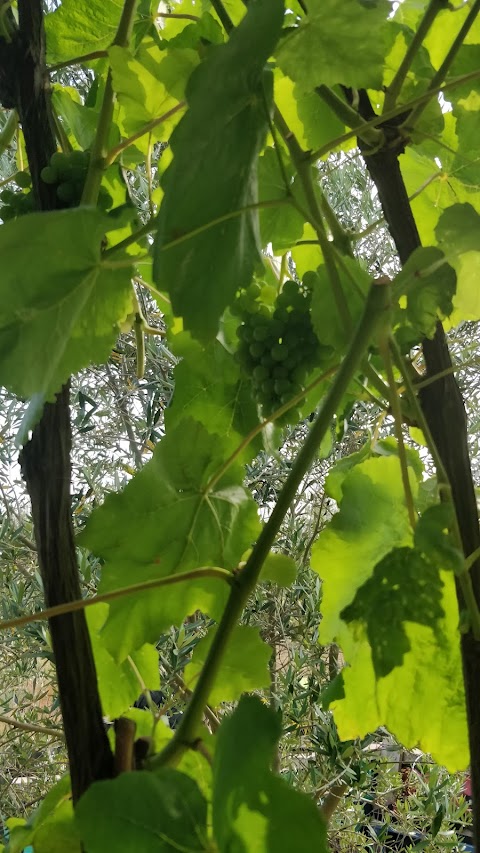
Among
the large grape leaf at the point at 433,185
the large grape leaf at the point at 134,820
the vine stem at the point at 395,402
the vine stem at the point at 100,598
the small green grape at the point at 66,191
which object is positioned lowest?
the large grape leaf at the point at 134,820

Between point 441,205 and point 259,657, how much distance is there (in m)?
0.35

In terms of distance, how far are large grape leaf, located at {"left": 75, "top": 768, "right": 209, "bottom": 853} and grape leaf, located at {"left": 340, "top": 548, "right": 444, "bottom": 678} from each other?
0.12 m

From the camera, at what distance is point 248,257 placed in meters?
0.28

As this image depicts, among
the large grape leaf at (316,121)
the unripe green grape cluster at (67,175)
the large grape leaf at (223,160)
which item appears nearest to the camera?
the large grape leaf at (223,160)

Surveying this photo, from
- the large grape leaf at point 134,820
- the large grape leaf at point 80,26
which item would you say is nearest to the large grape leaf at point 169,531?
the large grape leaf at point 134,820

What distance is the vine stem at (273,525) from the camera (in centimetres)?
29

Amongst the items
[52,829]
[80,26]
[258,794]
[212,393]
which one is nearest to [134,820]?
[258,794]

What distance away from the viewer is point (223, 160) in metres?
0.26

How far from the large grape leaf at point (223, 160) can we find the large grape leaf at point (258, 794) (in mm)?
147

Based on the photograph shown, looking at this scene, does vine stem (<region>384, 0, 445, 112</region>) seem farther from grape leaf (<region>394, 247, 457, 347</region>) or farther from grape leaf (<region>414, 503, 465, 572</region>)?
grape leaf (<region>414, 503, 465, 572</region>)

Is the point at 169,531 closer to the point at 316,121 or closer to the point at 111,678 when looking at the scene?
the point at 111,678

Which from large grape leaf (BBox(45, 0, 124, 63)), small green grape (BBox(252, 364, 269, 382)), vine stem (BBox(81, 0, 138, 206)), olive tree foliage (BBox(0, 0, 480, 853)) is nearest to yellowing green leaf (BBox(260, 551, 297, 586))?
olive tree foliage (BBox(0, 0, 480, 853))

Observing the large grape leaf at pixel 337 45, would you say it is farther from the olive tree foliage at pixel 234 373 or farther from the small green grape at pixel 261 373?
the small green grape at pixel 261 373

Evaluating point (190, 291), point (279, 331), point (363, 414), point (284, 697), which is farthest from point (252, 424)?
point (363, 414)
